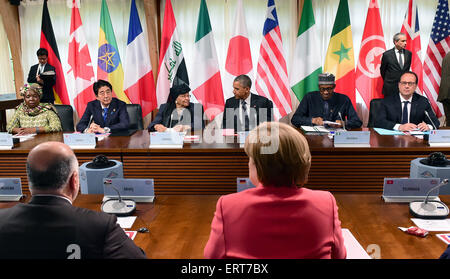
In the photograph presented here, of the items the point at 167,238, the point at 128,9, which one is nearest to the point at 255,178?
the point at 167,238

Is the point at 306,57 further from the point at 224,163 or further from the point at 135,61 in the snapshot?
the point at 224,163

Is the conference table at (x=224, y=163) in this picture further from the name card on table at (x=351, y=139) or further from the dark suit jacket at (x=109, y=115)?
the dark suit jacket at (x=109, y=115)

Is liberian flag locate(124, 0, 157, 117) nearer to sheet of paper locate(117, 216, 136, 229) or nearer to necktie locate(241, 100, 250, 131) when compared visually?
necktie locate(241, 100, 250, 131)

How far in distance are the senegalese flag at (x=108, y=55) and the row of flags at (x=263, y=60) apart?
0.01 meters

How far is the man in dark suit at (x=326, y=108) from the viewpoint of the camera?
12.8 feet

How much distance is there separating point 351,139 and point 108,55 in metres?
3.68

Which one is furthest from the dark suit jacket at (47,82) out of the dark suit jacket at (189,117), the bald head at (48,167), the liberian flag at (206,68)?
the bald head at (48,167)

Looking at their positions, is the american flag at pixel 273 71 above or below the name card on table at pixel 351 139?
above

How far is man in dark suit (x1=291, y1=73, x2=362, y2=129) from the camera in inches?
154

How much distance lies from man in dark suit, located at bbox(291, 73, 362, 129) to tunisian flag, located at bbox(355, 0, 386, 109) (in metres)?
1.41

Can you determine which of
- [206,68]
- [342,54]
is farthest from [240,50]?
[342,54]

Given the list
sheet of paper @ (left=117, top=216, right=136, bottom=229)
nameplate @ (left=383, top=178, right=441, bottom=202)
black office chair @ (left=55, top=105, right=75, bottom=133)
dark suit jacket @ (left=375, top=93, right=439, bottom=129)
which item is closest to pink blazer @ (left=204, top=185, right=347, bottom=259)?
sheet of paper @ (left=117, top=216, right=136, bottom=229)

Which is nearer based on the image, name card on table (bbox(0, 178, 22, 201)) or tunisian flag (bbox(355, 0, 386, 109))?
name card on table (bbox(0, 178, 22, 201))

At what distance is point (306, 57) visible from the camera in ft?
17.2
